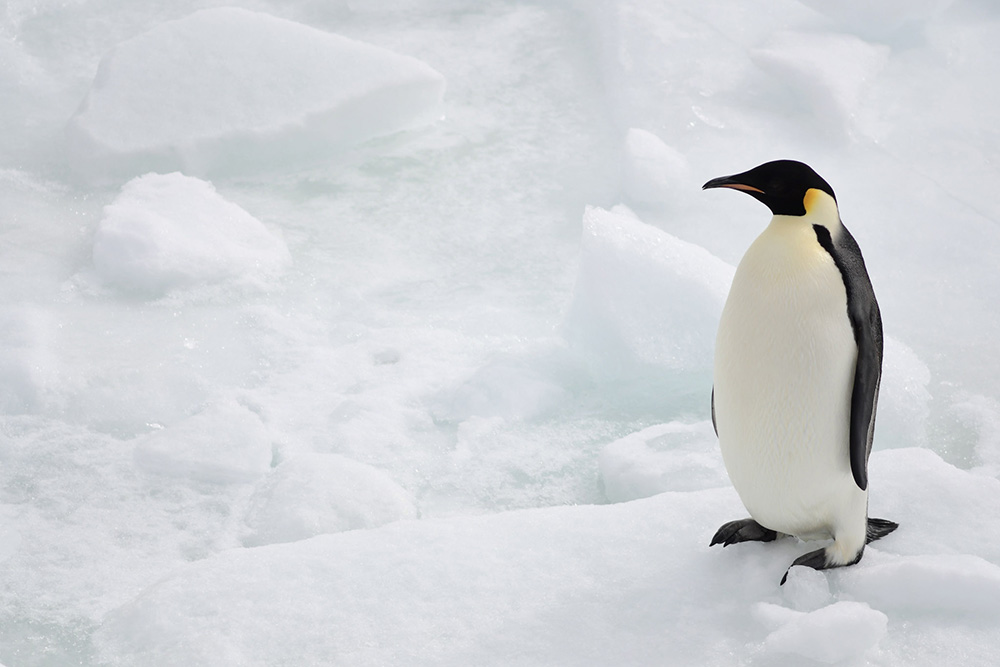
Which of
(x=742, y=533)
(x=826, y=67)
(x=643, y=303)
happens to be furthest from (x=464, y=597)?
(x=826, y=67)

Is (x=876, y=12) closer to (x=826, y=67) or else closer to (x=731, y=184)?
(x=826, y=67)

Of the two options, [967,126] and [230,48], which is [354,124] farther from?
[967,126]

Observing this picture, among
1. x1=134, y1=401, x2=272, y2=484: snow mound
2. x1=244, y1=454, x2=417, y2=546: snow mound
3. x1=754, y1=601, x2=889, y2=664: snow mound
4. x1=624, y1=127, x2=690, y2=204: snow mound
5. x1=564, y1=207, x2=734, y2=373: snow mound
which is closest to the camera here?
x1=754, y1=601, x2=889, y2=664: snow mound

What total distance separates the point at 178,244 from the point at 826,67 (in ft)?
7.54

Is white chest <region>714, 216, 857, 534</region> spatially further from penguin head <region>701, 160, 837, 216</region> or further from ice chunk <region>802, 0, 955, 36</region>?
ice chunk <region>802, 0, 955, 36</region>

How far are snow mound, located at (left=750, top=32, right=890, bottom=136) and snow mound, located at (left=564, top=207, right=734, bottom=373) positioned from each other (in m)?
1.17

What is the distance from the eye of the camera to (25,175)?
11.4 feet

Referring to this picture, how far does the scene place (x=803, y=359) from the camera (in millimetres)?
1426

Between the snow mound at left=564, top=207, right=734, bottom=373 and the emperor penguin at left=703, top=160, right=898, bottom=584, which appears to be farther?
the snow mound at left=564, top=207, right=734, bottom=373

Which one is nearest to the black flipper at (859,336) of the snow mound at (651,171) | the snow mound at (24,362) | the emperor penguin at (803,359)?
the emperor penguin at (803,359)

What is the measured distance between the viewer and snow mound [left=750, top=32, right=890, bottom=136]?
11.4ft

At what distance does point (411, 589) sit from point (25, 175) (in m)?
2.60

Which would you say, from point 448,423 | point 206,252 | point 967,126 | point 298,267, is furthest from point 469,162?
point 967,126

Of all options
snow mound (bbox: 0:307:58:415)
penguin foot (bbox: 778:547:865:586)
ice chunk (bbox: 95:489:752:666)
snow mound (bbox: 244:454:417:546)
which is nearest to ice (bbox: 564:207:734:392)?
snow mound (bbox: 244:454:417:546)
